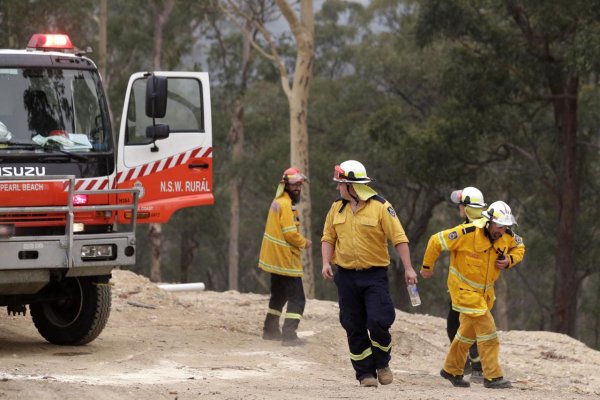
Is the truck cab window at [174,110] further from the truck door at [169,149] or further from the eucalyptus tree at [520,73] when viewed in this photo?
the eucalyptus tree at [520,73]

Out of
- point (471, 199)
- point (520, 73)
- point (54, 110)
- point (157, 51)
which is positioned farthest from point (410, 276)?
point (157, 51)

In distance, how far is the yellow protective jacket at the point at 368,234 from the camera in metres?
9.52

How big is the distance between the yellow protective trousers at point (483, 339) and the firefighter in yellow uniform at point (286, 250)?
2261mm

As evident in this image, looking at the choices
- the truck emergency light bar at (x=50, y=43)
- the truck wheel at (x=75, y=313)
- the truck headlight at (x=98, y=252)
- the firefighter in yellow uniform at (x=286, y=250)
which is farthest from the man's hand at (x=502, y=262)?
the truck emergency light bar at (x=50, y=43)

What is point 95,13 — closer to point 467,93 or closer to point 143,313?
point 467,93

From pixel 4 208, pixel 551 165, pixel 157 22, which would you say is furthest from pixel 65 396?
pixel 157 22

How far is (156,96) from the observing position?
1055 cm

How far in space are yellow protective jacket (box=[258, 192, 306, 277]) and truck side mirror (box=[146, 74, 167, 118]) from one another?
207 cm

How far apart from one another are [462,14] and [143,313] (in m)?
15.0

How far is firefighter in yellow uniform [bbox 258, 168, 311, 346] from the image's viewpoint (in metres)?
12.2

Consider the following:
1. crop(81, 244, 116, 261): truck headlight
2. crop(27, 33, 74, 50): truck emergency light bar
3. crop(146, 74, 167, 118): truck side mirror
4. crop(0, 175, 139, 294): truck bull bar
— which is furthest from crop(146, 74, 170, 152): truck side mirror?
crop(81, 244, 116, 261): truck headlight

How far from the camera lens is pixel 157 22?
4031 cm

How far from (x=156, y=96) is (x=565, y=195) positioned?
61.3 ft

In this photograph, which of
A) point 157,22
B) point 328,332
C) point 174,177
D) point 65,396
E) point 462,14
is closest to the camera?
point 65,396
